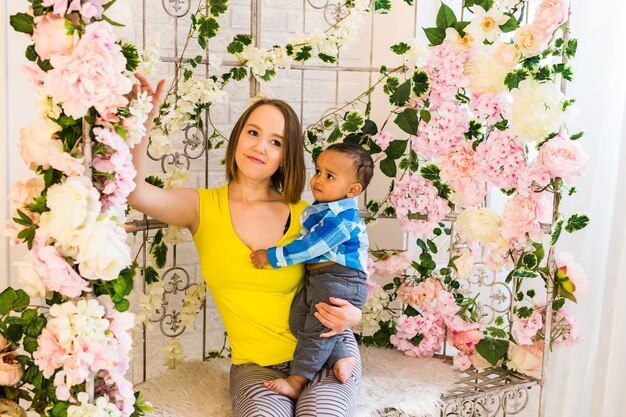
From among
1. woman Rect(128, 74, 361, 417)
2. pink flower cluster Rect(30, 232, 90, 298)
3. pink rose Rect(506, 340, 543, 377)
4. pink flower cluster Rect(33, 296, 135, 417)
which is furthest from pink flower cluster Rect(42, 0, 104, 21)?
pink rose Rect(506, 340, 543, 377)

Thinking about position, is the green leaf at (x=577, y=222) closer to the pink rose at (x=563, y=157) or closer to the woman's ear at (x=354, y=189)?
the pink rose at (x=563, y=157)

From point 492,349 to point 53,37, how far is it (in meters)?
1.82

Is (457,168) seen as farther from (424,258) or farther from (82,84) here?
(82,84)

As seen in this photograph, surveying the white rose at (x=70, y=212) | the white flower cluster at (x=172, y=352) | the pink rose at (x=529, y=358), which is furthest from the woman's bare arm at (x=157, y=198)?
the pink rose at (x=529, y=358)

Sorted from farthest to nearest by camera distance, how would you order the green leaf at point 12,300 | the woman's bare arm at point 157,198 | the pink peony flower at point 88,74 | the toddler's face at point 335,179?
the toddler's face at point 335,179
the woman's bare arm at point 157,198
the green leaf at point 12,300
the pink peony flower at point 88,74

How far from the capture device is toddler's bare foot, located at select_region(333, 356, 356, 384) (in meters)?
2.11

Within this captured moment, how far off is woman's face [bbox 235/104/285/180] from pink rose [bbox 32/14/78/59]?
83 cm

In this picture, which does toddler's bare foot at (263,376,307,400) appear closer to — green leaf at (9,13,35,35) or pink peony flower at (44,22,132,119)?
pink peony flower at (44,22,132,119)

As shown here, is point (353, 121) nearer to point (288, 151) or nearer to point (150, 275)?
point (288, 151)

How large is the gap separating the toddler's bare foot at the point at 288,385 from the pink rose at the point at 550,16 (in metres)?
1.32

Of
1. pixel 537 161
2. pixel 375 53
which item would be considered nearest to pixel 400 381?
pixel 537 161

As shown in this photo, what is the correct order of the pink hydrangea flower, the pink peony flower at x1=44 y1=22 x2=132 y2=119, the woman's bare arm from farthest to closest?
the pink hydrangea flower < the woman's bare arm < the pink peony flower at x1=44 y1=22 x2=132 y2=119

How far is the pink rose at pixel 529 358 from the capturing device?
2525 millimetres

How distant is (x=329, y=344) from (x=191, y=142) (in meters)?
0.85
